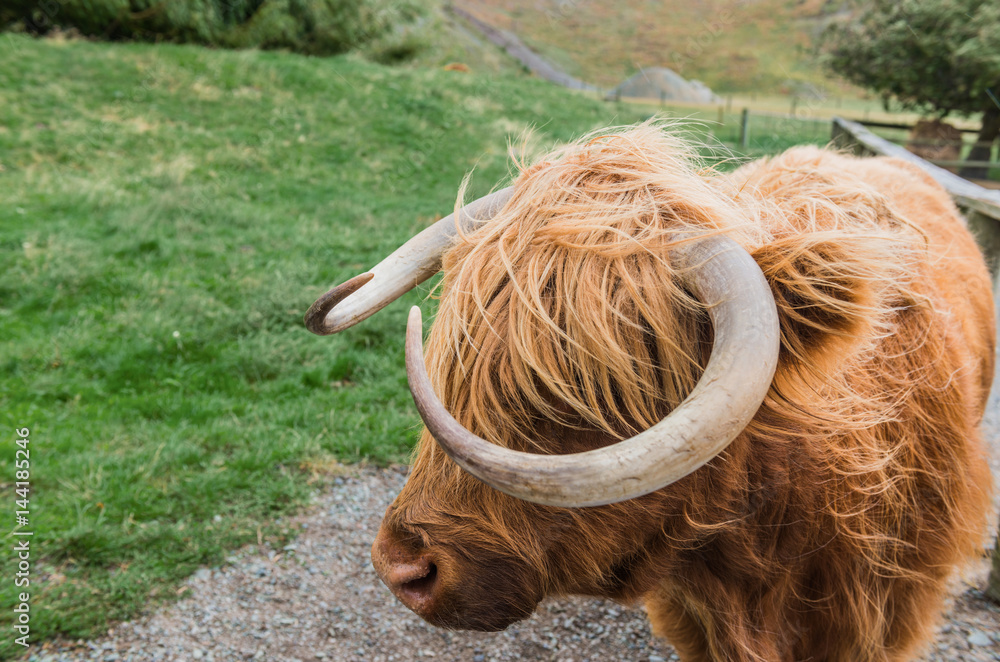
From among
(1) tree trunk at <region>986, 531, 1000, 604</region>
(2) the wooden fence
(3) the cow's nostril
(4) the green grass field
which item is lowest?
(4) the green grass field

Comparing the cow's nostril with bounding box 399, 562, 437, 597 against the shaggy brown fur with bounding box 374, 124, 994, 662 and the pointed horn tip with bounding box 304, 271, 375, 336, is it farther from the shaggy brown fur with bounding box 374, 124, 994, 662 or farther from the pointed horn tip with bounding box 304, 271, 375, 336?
the pointed horn tip with bounding box 304, 271, 375, 336

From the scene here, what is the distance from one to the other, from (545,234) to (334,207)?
8215mm

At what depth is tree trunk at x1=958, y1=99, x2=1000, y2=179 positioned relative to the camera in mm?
13613

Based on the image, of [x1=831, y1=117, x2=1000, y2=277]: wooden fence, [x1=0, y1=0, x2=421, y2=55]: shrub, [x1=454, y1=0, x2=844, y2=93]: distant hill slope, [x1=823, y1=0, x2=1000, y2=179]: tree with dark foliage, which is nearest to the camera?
[x1=831, y1=117, x2=1000, y2=277]: wooden fence

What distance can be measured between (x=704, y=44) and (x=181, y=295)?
18.1 m

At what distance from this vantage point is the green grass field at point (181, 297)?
135 inches

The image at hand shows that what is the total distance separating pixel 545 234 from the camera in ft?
4.99

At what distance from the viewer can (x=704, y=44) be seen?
1894 cm

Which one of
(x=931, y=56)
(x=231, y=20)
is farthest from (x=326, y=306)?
(x=231, y=20)

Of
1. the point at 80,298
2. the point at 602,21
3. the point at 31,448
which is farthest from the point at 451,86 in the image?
the point at 602,21

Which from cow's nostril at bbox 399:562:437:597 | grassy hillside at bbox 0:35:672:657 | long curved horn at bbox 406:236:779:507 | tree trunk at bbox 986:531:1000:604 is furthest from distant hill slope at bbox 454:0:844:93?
cow's nostril at bbox 399:562:437:597

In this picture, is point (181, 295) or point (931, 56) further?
point (931, 56)

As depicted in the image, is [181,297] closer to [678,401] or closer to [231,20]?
[678,401]

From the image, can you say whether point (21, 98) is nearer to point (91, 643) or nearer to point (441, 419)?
point (91, 643)
